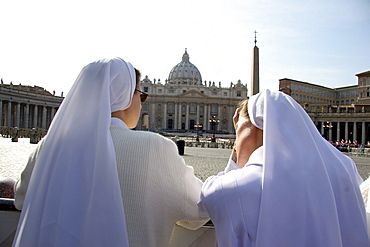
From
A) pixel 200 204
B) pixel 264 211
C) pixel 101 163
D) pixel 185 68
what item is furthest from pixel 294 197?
pixel 185 68

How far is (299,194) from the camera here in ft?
5.70

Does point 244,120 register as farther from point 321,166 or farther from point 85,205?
point 85,205

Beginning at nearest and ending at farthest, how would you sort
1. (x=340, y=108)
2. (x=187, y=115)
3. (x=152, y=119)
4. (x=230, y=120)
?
1. (x=340, y=108)
2. (x=152, y=119)
3. (x=187, y=115)
4. (x=230, y=120)

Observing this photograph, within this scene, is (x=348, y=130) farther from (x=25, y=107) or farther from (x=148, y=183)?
(x=148, y=183)

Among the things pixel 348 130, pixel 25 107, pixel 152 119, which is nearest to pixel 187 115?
pixel 152 119

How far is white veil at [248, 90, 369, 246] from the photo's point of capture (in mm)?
1729

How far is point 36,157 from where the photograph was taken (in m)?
2.10

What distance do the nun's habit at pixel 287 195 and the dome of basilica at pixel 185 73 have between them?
341 feet

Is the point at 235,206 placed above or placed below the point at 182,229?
above

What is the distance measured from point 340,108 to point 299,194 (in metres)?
67.9

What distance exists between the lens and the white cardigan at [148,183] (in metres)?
1.92

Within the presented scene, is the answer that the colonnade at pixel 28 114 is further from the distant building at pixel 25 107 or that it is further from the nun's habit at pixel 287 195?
the nun's habit at pixel 287 195

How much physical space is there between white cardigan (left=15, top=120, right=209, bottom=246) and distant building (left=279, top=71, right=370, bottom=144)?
4751cm

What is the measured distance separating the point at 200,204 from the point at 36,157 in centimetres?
106
